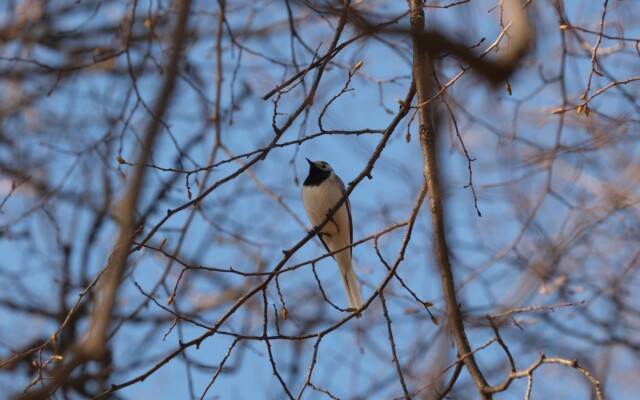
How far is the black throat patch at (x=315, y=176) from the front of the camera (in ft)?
20.7

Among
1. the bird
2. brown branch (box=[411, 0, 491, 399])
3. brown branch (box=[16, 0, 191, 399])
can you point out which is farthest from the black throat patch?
brown branch (box=[16, 0, 191, 399])

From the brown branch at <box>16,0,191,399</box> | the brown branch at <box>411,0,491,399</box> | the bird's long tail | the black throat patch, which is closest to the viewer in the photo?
the brown branch at <box>16,0,191,399</box>

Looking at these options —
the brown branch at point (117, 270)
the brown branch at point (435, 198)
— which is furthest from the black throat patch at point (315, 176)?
the brown branch at point (117, 270)

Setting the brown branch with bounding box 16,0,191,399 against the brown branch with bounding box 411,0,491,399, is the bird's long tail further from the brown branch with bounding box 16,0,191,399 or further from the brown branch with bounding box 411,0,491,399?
the brown branch with bounding box 16,0,191,399

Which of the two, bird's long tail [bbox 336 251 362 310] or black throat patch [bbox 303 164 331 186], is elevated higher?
black throat patch [bbox 303 164 331 186]

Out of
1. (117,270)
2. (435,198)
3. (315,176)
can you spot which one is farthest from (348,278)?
(117,270)

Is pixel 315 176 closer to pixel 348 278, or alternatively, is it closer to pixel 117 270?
pixel 348 278

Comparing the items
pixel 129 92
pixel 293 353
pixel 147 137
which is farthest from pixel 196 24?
pixel 147 137

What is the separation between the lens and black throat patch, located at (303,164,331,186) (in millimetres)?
6297

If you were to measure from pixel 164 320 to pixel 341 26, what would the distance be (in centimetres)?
463

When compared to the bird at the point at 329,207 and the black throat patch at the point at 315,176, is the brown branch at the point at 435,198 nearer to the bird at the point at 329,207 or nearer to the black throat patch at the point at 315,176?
the bird at the point at 329,207

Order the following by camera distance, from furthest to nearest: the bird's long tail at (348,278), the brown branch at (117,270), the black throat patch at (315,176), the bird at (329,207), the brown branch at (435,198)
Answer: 1. the black throat patch at (315,176)
2. the bird at (329,207)
3. the bird's long tail at (348,278)
4. the brown branch at (435,198)
5. the brown branch at (117,270)

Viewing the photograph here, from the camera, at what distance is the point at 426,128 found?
349cm

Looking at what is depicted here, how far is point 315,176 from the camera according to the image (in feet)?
21.2
